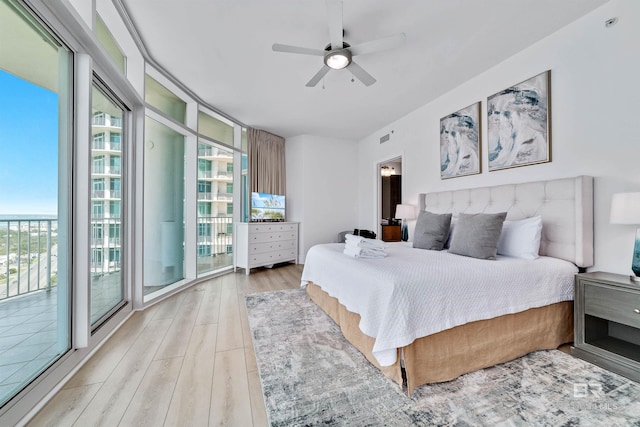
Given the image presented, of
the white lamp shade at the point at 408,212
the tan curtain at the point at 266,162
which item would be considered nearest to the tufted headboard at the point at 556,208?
the white lamp shade at the point at 408,212

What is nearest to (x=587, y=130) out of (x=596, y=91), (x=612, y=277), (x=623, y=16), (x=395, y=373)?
(x=596, y=91)

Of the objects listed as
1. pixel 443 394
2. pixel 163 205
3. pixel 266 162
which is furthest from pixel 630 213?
pixel 266 162

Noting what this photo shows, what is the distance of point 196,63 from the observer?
9.23 ft

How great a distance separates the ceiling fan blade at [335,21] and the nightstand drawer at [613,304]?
8.72 feet

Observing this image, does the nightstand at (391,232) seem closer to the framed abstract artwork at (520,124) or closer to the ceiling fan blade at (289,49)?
the framed abstract artwork at (520,124)

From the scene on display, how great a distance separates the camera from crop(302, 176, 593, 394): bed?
1.47 meters

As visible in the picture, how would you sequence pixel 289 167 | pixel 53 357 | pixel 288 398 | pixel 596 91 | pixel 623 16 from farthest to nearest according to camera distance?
pixel 289 167, pixel 596 91, pixel 623 16, pixel 53 357, pixel 288 398

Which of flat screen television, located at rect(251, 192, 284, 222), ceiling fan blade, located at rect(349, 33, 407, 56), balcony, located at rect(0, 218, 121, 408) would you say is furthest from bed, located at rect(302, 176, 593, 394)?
flat screen television, located at rect(251, 192, 284, 222)

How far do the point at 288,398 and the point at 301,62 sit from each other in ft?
9.95

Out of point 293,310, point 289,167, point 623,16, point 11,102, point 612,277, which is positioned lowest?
point 293,310

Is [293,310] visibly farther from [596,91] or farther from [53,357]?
[596,91]

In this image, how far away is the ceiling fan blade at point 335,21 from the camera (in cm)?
172

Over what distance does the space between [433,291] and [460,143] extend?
246 centimetres

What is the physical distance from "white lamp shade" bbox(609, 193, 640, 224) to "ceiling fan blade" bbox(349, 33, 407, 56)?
190 cm
